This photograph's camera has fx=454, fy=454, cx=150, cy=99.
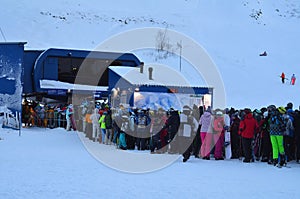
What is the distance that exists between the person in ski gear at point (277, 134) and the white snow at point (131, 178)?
38 cm

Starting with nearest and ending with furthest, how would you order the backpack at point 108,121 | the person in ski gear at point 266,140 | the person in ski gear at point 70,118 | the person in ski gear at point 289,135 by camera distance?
the person in ski gear at point 289,135
the person in ski gear at point 266,140
the backpack at point 108,121
the person in ski gear at point 70,118

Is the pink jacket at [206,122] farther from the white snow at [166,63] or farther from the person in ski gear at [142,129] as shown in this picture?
the person in ski gear at [142,129]

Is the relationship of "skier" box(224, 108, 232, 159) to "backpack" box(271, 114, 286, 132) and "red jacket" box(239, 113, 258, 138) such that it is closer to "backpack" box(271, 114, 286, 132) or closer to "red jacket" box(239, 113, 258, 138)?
"red jacket" box(239, 113, 258, 138)

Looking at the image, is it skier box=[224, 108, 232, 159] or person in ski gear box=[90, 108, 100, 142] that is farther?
person in ski gear box=[90, 108, 100, 142]

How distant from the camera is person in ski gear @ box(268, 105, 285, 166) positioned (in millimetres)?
11195

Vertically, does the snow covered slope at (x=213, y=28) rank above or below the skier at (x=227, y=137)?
above

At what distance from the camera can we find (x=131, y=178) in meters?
8.80

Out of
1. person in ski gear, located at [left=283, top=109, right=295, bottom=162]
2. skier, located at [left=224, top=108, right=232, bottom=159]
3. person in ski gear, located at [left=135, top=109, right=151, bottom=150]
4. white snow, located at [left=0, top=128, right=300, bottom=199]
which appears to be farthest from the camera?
person in ski gear, located at [left=135, top=109, right=151, bottom=150]

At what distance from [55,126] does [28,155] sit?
12.5 meters

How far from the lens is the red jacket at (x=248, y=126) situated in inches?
478

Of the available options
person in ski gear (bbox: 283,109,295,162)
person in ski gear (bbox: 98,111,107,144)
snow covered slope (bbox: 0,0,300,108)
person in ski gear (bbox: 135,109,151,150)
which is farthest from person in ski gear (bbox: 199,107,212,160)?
snow covered slope (bbox: 0,0,300,108)

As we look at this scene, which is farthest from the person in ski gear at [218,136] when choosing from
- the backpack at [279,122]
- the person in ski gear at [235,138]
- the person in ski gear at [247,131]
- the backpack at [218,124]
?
the backpack at [279,122]

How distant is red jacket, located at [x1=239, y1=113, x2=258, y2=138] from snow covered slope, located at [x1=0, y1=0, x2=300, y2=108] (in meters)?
19.7

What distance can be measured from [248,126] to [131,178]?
4575 millimetres
